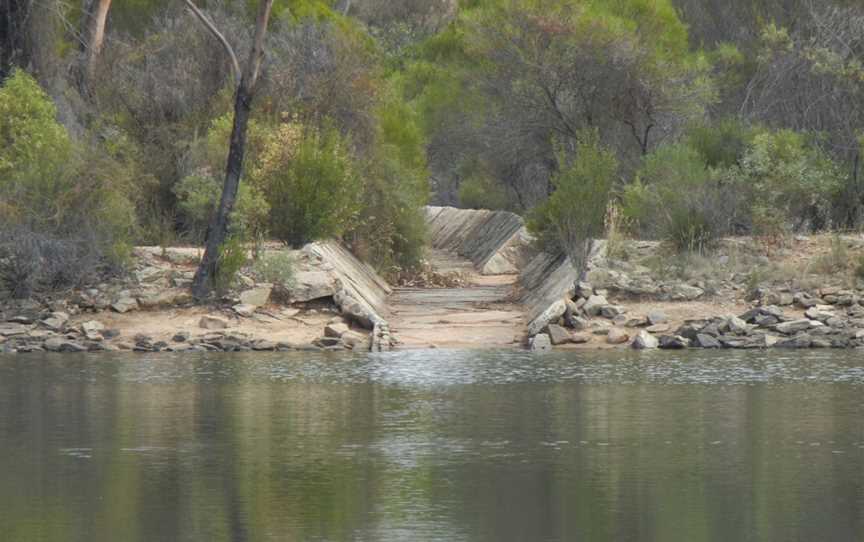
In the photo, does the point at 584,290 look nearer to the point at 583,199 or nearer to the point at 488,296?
the point at 583,199

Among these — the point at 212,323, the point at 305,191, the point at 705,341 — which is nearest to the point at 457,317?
the point at 305,191

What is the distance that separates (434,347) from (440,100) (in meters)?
35.1

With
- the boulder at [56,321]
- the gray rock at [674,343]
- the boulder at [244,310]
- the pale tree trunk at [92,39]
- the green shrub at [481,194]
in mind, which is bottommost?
the gray rock at [674,343]

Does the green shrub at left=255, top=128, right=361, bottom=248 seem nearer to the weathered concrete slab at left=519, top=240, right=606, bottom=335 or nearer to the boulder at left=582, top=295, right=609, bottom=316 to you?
the weathered concrete slab at left=519, top=240, right=606, bottom=335

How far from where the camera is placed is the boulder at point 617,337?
26.0 m

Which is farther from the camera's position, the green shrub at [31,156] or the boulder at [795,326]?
the green shrub at [31,156]

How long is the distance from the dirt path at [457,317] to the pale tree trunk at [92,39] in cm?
845

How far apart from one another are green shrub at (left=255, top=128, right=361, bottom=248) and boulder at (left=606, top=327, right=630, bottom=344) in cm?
757

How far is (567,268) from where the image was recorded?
3247 cm

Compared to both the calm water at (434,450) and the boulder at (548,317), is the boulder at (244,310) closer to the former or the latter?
the calm water at (434,450)

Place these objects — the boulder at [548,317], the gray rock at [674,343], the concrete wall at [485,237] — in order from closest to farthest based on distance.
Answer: the gray rock at [674,343] < the boulder at [548,317] < the concrete wall at [485,237]

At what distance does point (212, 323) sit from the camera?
26.6 m

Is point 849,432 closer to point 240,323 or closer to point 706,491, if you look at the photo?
point 706,491

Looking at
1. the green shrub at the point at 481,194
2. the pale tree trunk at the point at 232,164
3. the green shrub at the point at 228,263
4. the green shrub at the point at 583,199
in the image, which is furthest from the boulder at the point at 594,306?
the green shrub at the point at 481,194
